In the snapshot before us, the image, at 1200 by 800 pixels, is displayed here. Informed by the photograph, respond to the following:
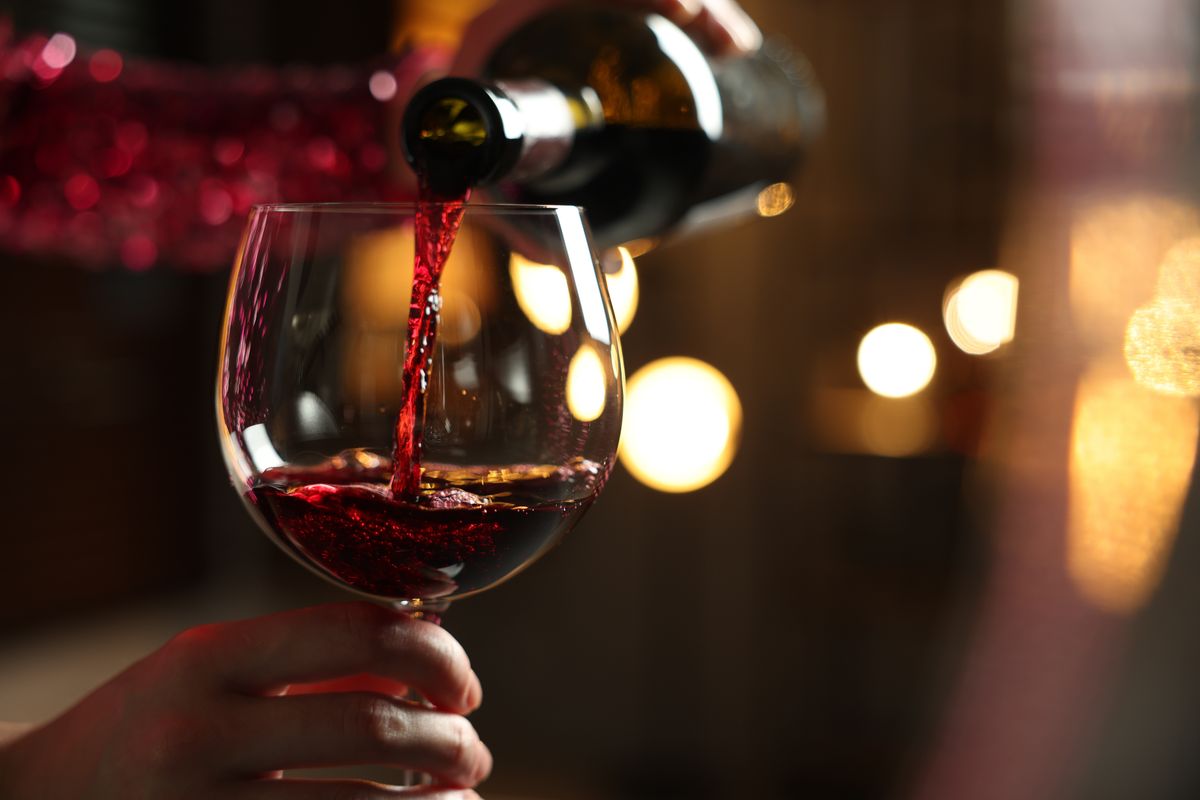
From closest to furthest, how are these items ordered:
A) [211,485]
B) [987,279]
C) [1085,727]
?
[1085,727] → [987,279] → [211,485]

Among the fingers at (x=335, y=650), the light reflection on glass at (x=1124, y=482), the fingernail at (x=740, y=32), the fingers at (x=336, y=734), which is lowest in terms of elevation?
the light reflection on glass at (x=1124, y=482)

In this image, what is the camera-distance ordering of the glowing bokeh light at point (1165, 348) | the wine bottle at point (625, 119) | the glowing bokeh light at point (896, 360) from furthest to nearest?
the glowing bokeh light at point (896, 360) < the glowing bokeh light at point (1165, 348) < the wine bottle at point (625, 119)

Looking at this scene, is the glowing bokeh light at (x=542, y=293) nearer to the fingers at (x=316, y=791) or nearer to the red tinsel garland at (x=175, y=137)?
the fingers at (x=316, y=791)

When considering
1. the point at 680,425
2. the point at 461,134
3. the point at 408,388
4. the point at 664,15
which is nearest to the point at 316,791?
the point at 408,388

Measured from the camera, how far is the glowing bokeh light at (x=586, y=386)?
0.56 meters

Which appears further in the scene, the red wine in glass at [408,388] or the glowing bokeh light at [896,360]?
the glowing bokeh light at [896,360]

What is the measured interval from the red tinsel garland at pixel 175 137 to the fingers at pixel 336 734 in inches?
25.9

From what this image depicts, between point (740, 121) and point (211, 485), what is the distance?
2.68m

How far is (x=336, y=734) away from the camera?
53cm

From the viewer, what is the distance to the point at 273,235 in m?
0.56

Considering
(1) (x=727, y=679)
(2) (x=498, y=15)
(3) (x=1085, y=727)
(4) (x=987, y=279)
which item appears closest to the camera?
(2) (x=498, y=15)

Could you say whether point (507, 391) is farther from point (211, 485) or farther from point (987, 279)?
point (211, 485)

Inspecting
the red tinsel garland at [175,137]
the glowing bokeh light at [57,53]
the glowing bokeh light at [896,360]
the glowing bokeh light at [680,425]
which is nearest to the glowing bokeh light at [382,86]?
the red tinsel garland at [175,137]

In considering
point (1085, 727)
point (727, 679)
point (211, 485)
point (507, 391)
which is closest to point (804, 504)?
point (727, 679)
